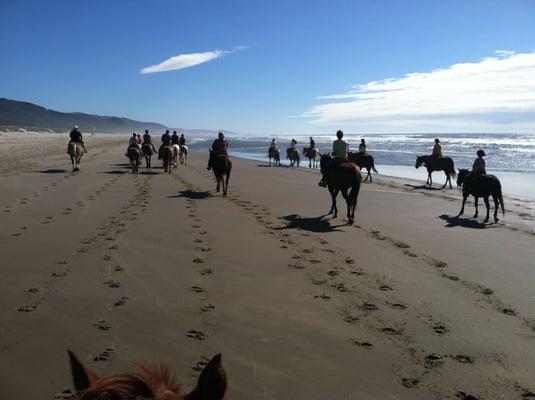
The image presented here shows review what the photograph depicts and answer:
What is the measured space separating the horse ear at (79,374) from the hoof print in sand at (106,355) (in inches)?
88.1

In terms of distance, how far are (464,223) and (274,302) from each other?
751 centimetres

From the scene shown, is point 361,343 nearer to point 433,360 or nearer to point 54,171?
point 433,360

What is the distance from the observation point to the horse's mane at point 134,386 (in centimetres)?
140

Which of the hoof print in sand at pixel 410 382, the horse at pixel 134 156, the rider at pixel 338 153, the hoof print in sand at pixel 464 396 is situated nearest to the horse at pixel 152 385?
the hoof print in sand at pixel 410 382

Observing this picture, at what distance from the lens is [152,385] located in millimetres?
1470

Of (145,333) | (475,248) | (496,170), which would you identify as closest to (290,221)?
(475,248)

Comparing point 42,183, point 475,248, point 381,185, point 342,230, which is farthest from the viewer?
point 381,185

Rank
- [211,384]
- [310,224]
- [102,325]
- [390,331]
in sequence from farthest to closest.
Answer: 1. [310,224]
2. [390,331]
3. [102,325]
4. [211,384]

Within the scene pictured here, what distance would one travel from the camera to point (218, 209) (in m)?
11.6

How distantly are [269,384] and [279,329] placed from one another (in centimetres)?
101

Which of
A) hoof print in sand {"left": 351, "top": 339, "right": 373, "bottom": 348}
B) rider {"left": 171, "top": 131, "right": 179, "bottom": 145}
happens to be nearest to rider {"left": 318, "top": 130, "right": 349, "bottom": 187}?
hoof print in sand {"left": 351, "top": 339, "right": 373, "bottom": 348}

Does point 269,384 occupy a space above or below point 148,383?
below

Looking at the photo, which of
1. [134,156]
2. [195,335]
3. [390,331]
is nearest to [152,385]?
[195,335]

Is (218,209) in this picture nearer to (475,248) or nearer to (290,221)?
(290,221)
